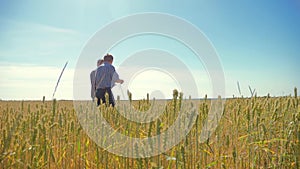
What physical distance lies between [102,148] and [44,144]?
17.3 inches

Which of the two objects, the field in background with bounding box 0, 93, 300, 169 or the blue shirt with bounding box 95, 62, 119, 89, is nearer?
the field in background with bounding box 0, 93, 300, 169

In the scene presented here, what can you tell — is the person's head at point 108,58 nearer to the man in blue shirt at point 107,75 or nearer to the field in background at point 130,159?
the man in blue shirt at point 107,75

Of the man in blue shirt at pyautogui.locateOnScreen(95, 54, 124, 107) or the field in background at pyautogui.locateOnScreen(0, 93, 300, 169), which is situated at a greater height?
the man in blue shirt at pyautogui.locateOnScreen(95, 54, 124, 107)

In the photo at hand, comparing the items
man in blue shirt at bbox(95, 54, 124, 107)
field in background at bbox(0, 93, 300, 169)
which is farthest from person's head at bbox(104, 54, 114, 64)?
field in background at bbox(0, 93, 300, 169)

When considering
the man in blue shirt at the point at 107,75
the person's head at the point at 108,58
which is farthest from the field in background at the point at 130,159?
the person's head at the point at 108,58

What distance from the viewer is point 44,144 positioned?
6.64 feet

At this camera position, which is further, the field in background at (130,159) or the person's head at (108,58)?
→ the person's head at (108,58)

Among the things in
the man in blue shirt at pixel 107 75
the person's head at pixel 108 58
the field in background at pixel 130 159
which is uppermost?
the person's head at pixel 108 58

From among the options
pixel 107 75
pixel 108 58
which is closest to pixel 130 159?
pixel 107 75

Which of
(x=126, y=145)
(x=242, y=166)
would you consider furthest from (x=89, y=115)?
(x=242, y=166)

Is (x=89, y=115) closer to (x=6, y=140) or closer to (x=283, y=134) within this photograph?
(x=6, y=140)

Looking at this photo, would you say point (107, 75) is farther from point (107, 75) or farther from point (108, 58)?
point (108, 58)

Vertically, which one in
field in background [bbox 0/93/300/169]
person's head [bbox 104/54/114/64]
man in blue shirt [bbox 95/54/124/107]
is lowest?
field in background [bbox 0/93/300/169]

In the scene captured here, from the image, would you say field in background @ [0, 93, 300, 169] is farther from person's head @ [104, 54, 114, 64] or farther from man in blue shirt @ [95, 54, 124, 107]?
person's head @ [104, 54, 114, 64]
